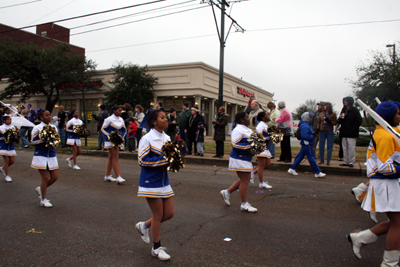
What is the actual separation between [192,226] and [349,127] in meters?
6.69

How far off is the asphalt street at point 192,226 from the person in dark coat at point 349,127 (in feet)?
5.01

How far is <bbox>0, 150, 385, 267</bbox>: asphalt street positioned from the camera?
3.69 m

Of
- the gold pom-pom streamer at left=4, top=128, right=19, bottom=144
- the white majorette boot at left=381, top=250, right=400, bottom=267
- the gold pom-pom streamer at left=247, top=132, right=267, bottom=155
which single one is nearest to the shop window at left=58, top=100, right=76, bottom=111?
the gold pom-pom streamer at left=4, top=128, right=19, bottom=144

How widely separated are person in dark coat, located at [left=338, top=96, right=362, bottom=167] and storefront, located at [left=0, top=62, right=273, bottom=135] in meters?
20.5

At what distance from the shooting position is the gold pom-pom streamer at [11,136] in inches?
316

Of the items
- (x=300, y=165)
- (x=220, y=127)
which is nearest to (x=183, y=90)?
(x=220, y=127)

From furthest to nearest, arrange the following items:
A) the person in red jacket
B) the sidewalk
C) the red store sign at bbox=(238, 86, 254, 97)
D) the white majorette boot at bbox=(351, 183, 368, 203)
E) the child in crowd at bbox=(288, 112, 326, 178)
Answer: the red store sign at bbox=(238, 86, 254, 97) < the person in red jacket < the sidewalk < the child in crowd at bbox=(288, 112, 326, 178) < the white majorette boot at bbox=(351, 183, 368, 203)

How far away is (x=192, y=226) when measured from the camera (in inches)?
188

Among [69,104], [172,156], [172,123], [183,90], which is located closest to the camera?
[172,156]

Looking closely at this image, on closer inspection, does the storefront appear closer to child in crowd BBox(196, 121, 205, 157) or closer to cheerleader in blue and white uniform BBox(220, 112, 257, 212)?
child in crowd BBox(196, 121, 205, 157)

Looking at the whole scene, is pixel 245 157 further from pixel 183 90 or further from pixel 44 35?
pixel 44 35

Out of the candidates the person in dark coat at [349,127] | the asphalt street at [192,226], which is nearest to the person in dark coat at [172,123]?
the asphalt street at [192,226]

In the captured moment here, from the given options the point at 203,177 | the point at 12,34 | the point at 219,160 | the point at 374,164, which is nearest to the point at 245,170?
the point at 374,164

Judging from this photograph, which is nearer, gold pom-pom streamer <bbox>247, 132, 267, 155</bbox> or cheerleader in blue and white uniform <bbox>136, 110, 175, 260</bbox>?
cheerleader in blue and white uniform <bbox>136, 110, 175, 260</bbox>
